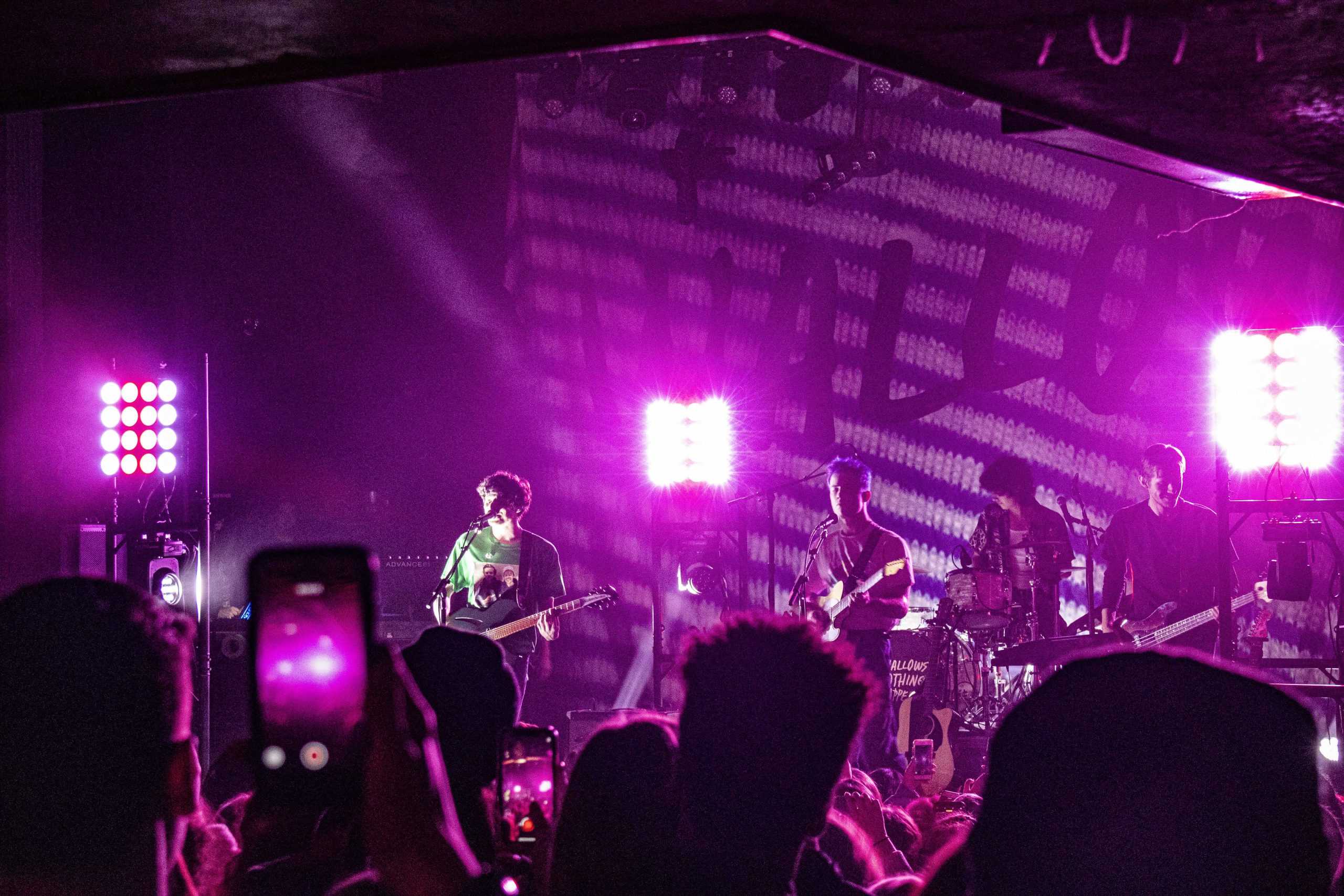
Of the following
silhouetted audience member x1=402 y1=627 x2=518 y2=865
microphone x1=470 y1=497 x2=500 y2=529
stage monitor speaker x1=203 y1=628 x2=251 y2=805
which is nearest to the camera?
silhouetted audience member x1=402 y1=627 x2=518 y2=865

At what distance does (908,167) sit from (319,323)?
617 centimetres

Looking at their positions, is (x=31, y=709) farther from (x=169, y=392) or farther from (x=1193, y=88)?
(x=169, y=392)

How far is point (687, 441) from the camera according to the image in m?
9.09

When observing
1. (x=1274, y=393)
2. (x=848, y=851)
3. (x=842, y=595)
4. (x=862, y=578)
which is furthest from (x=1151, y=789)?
(x=1274, y=393)

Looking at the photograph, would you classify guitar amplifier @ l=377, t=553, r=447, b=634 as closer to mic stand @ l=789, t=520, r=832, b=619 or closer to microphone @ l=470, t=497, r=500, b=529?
microphone @ l=470, t=497, r=500, b=529

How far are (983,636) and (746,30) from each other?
7.64m

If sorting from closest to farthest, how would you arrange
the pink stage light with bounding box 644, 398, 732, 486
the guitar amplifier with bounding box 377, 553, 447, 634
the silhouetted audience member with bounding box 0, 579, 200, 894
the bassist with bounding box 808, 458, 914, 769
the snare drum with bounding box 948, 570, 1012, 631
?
the silhouetted audience member with bounding box 0, 579, 200, 894
the bassist with bounding box 808, 458, 914, 769
the snare drum with bounding box 948, 570, 1012, 631
the pink stage light with bounding box 644, 398, 732, 486
the guitar amplifier with bounding box 377, 553, 447, 634

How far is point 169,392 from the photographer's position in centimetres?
765

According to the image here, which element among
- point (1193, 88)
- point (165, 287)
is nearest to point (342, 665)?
point (1193, 88)

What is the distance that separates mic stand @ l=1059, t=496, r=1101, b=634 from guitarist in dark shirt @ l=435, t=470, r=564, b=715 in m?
3.90

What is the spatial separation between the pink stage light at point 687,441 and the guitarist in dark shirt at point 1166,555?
3202mm

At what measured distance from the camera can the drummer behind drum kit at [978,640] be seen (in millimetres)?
8828

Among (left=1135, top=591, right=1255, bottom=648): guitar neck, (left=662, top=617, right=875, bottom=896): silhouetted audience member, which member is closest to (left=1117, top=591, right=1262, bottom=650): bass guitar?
(left=1135, top=591, right=1255, bottom=648): guitar neck

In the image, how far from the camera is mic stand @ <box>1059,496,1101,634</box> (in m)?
8.20
